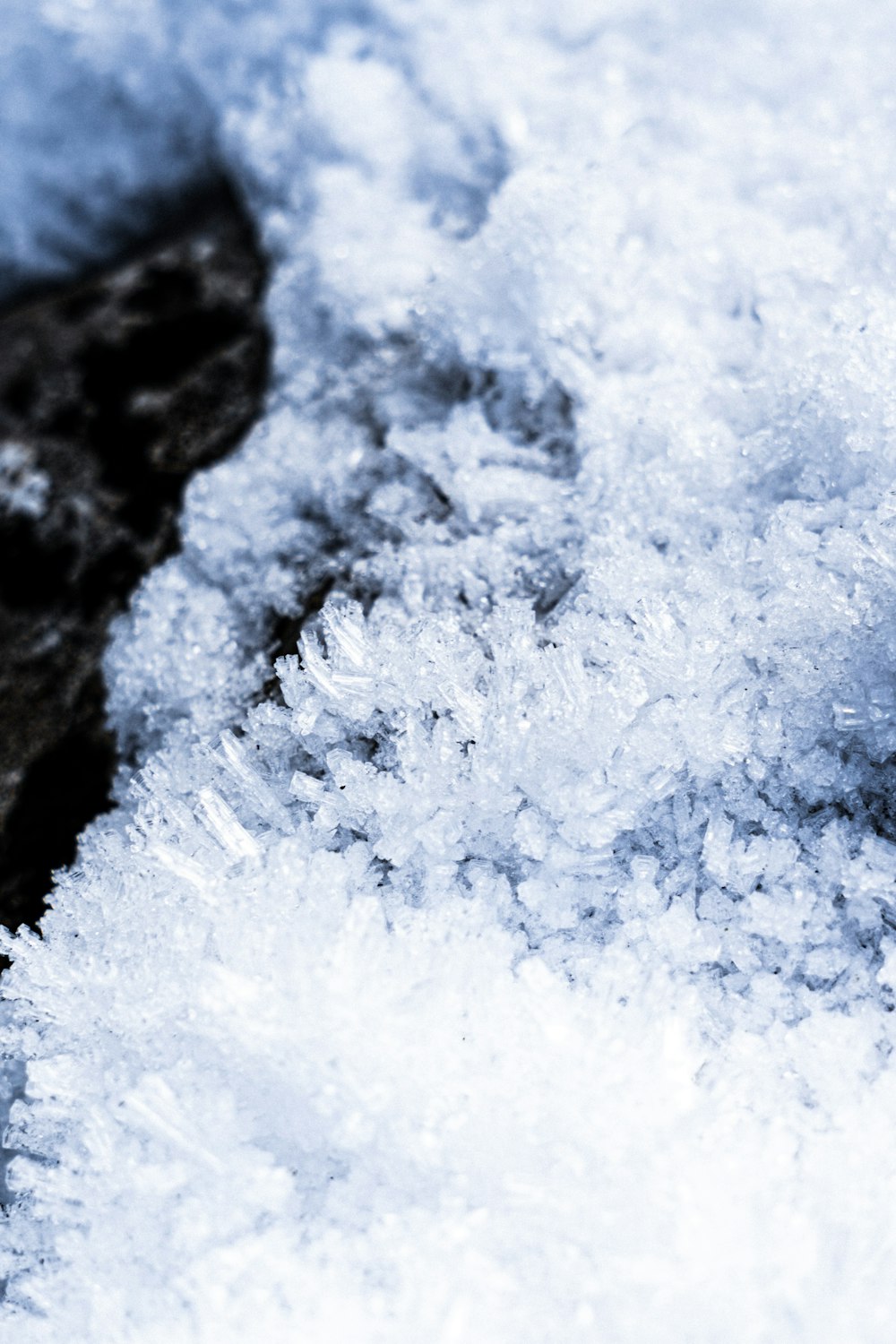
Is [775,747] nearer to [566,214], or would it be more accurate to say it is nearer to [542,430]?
[542,430]

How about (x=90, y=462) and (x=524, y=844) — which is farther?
(x=90, y=462)

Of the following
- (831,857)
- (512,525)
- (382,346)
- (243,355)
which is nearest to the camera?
(831,857)

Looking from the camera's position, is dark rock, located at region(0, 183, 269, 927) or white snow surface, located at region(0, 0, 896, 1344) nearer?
white snow surface, located at region(0, 0, 896, 1344)

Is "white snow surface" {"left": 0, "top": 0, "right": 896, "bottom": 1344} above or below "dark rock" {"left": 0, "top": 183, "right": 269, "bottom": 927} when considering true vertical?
below

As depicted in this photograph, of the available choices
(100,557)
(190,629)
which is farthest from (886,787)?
(100,557)

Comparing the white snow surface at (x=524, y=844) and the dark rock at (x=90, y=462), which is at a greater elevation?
the dark rock at (x=90, y=462)
